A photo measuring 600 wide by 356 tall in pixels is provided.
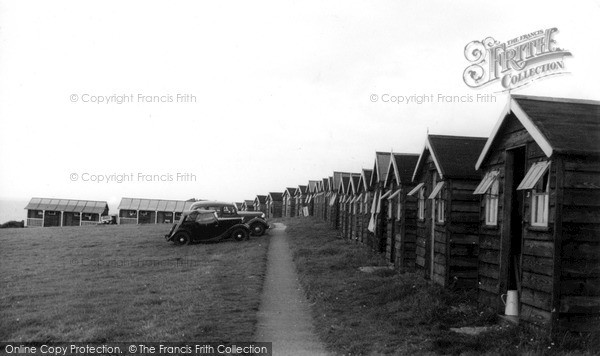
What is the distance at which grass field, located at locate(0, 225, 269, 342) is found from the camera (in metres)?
10.3

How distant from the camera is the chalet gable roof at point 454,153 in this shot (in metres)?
14.8

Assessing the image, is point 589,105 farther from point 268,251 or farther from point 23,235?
point 23,235

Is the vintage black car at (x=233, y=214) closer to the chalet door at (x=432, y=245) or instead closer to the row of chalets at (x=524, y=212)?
the row of chalets at (x=524, y=212)

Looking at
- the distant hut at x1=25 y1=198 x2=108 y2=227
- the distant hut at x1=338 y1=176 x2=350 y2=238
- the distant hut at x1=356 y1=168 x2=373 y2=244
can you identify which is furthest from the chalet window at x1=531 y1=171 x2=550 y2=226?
the distant hut at x1=25 y1=198 x2=108 y2=227

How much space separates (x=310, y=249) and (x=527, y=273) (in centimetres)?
1626

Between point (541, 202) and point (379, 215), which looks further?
point (379, 215)

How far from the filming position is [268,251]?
25922mm

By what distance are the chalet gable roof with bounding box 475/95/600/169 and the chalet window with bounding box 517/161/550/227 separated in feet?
1.33

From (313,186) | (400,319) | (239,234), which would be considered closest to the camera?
(400,319)

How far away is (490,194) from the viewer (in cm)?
1195

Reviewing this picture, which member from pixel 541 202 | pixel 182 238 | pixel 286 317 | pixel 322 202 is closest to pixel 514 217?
pixel 541 202

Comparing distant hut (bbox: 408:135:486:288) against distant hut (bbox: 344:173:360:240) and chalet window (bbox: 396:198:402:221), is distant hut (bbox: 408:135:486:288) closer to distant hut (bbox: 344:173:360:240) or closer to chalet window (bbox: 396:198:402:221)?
chalet window (bbox: 396:198:402:221)

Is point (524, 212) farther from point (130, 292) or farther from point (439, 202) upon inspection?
point (130, 292)

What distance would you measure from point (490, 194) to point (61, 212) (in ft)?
199
